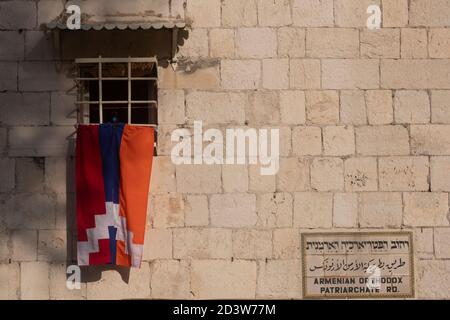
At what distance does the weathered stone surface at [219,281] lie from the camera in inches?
295

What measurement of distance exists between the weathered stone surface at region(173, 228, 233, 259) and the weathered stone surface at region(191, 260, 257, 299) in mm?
72

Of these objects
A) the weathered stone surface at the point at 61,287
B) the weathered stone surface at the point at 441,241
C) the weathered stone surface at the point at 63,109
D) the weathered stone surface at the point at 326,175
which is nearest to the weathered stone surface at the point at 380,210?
the weathered stone surface at the point at 326,175

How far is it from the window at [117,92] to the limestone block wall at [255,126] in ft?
0.51

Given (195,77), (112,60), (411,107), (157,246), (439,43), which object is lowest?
(157,246)

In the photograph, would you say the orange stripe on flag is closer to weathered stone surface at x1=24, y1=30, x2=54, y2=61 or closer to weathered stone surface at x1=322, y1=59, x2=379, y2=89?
weathered stone surface at x1=24, y1=30, x2=54, y2=61

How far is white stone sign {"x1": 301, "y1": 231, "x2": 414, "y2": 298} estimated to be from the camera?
7.53 m

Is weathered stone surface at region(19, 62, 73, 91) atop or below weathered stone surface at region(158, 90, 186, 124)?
→ atop

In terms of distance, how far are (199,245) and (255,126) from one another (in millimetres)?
1324

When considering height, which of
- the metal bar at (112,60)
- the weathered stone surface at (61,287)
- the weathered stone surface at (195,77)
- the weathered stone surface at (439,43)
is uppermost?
the weathered stone surface at (439,43)

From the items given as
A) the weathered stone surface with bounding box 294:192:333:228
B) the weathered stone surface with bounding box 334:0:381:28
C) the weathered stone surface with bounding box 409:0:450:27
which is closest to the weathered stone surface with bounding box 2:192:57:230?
the weathered stone surface with bounding box 294:192:333:228

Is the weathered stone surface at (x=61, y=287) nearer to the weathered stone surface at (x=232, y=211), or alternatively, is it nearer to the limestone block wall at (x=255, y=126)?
the limestone block wall at (x=255, y=126)

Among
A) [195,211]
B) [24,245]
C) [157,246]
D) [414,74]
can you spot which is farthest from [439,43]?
[24,245]

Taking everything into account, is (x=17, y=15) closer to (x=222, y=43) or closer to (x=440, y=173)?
(x=222, y=43)

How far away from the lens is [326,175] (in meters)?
7.58
